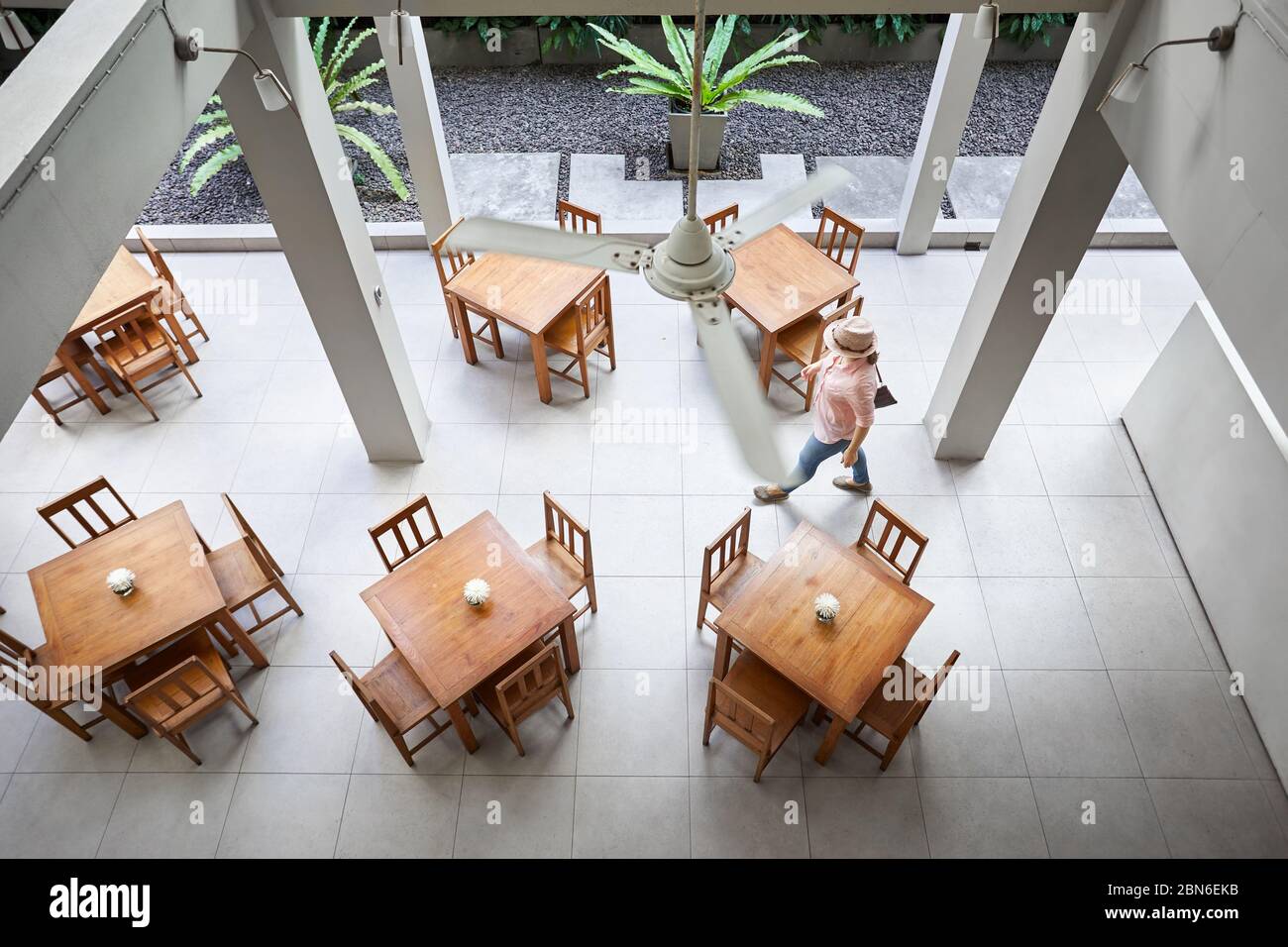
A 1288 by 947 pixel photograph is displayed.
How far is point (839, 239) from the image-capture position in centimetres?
749

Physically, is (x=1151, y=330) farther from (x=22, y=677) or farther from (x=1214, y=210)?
(x=22, y=677)

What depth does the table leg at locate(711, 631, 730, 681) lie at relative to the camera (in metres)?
4.73

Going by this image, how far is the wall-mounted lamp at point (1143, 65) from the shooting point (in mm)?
3213

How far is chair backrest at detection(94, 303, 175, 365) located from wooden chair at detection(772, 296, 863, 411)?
461cm

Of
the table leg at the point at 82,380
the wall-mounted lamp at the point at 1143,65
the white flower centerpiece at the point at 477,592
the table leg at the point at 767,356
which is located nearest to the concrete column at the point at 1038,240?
the wall-mounted lamp at the point at 1143,65

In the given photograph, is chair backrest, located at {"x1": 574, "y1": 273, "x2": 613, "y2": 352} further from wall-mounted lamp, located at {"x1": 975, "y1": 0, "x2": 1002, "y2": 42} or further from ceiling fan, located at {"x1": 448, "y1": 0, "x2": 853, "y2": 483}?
ceiling fan, located at {"x1": 448, "y1": 0, "x2": 853, "y2": 483}

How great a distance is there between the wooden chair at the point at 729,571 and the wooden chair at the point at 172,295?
458 cm

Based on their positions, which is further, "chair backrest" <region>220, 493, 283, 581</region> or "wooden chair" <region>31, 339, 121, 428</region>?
"wooden chair" <region>31, 339, 121, 428</region>

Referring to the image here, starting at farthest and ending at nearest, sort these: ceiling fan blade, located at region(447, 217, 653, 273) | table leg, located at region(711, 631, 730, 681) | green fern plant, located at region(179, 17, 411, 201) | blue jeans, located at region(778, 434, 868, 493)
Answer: green fern plant, located at region(179, 17, 411, 201) < blue jeans, located at region(778, 434, 868, 493) < table leg, located at region(711, 631, 730, 681) < ceiling fan blade, located at region(447, 217, 653, 273)

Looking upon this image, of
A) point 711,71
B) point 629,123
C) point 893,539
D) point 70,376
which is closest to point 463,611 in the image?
point 893,539

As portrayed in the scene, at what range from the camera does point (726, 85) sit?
7516 mm

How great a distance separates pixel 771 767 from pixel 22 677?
422 cm

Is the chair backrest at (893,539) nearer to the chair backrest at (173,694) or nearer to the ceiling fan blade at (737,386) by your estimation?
the ceiling fan blade at (737,386)

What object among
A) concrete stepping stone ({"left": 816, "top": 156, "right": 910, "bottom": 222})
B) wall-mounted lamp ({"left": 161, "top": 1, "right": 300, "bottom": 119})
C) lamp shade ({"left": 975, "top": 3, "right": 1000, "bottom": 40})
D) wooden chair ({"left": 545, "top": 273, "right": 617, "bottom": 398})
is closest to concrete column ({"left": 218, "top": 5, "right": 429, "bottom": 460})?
wall-mounted lamp ({"left": 161, "top": 1, "right": 300, "bottom": 119})
